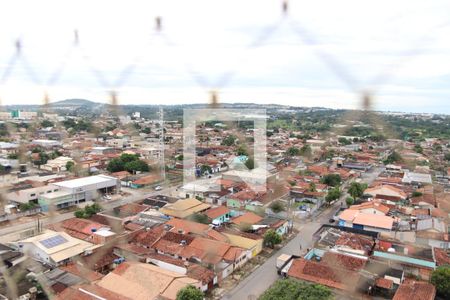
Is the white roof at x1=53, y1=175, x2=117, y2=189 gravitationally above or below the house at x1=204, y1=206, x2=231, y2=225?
above

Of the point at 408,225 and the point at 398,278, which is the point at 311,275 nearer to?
the point at 398,278

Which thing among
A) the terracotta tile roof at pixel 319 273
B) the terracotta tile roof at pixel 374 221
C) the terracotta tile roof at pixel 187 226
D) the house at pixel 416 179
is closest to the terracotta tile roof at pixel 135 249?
the terracotta tile roof at pixel 187 226

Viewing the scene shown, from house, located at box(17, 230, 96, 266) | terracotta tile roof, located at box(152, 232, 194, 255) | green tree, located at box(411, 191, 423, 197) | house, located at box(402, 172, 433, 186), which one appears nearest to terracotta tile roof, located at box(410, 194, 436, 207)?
green tree, located at box(411, 191, 423, 197)

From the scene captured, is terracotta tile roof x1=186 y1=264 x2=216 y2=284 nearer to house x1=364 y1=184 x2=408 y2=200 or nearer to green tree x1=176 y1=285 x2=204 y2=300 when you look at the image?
green tree x1=176 y1=285 x2=204 y2=300

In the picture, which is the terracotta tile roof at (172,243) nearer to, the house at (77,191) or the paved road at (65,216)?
the paved road at (65,216)

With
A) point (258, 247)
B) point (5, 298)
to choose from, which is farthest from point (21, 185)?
point (258, 247)

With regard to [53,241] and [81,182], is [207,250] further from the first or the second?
[81,182]
